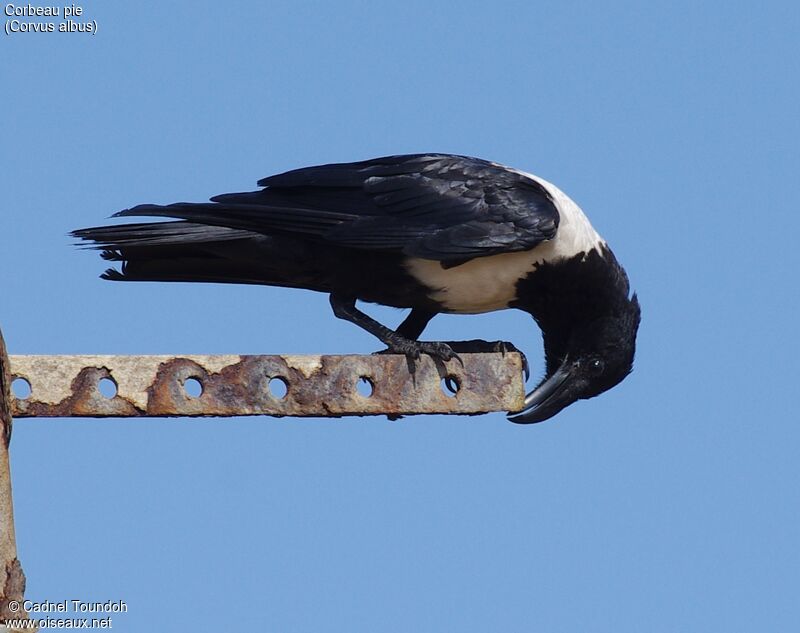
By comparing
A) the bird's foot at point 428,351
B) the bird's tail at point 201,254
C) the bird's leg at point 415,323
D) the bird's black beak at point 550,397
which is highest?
the bird's tail at point 201,254

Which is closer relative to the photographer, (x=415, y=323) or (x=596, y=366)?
(x=596, y=366)

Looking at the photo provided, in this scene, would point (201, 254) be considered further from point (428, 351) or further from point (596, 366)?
point (596, 366)

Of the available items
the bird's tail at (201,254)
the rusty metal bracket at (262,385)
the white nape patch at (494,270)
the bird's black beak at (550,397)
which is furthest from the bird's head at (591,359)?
the rusty metal bracket at (262,385)

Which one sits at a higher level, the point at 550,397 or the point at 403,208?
the point at 403,208

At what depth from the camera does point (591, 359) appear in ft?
17.7

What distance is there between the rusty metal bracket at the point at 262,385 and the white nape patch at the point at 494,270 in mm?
1268

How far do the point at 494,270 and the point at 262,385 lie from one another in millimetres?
1772

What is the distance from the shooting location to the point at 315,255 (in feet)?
16.9

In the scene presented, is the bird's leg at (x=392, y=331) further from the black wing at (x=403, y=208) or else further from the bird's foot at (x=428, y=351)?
the black wing at (x=403, y=208)

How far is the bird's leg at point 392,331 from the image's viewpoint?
Result: 13.8ft

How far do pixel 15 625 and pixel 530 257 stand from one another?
108 inches

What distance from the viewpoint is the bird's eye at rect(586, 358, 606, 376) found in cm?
539

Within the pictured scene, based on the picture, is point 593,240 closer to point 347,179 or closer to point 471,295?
point 471,295

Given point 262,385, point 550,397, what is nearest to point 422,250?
point 550,397
